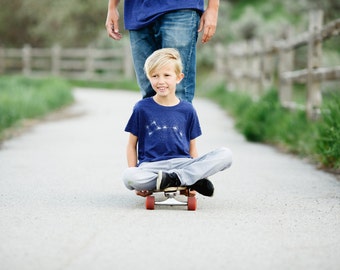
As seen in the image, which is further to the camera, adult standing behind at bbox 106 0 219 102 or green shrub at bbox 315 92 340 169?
green shrub at bbox 315 92 340 169

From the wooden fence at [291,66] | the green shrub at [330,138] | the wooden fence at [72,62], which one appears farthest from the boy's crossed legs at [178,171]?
the wooden fence at [72,62]

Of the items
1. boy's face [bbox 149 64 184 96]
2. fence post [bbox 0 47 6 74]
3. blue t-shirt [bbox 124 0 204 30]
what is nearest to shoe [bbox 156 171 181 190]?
boy's face [bbox 149 64 184 96]

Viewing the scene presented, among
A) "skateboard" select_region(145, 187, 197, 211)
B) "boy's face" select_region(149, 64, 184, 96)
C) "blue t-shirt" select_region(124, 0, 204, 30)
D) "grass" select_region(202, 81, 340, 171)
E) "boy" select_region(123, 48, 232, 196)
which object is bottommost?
"grass" select_region(202, 81, 340, 171)

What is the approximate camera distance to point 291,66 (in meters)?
12.3

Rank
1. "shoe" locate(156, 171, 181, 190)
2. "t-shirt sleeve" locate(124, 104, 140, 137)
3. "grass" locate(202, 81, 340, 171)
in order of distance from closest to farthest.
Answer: "shoe" locate(156, 171, 181, 190) < "t-shirt sleeve" locate(124, 104, 140, 137) < "grass" locate(202, 81, 340, 171)

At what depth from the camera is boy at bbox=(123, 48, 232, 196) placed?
187 inches

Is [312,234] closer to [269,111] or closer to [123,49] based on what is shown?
[269,111]

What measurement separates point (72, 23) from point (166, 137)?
36.4m

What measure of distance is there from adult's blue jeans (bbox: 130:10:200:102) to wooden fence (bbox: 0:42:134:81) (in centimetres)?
3167

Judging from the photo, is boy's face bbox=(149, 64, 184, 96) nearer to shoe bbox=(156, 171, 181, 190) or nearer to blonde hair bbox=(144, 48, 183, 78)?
blonde hair bbox=(144, 48, 183, 78)

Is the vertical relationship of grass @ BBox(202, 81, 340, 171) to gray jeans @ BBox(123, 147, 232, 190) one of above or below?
below

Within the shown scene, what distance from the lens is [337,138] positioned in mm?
6863

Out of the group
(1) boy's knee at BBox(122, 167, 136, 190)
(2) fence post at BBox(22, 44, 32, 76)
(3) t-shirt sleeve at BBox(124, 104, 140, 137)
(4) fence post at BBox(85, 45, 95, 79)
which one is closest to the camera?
(1) boy's knee at BBox(122, 167, 136, 190)

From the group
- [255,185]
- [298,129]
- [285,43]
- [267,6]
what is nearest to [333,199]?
[255,185]
